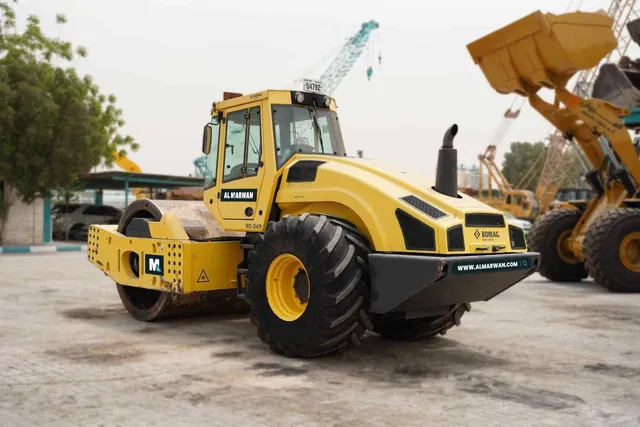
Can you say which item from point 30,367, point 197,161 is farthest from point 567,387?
point 197,161

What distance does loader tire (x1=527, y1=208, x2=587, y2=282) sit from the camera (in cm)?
1449

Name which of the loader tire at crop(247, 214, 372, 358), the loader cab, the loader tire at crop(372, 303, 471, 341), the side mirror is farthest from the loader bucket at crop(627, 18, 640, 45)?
the loader tire at crop(247, 214, 372, 358)

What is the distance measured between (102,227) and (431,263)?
5195 mm

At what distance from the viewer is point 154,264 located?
8.40m

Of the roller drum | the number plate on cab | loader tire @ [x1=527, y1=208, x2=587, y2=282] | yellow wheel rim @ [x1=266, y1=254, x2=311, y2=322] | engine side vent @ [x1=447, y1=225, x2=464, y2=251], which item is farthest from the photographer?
loader tire @ [x1=527, y1=208, x2=587, y2=282]

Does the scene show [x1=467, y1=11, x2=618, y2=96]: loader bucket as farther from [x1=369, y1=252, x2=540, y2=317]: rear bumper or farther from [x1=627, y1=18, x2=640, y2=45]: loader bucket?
[x1=369, y1=252, x2=540, y2=317]: rear bumper

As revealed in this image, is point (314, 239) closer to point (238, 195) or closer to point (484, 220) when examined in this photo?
point (484, 220)

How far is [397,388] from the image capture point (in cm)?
576

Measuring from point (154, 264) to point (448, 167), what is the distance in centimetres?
366

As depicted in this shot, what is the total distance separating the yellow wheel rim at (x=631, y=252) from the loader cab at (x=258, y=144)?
22.5 ft

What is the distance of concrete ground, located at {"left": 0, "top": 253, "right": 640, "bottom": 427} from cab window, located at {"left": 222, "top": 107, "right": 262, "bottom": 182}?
1.82 meters

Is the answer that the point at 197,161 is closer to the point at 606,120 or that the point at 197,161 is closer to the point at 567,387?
the point at 606,120

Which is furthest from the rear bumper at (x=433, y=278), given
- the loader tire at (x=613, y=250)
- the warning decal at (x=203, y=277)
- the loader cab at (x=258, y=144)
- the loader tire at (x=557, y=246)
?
the loader tire at (x=557, y=246)

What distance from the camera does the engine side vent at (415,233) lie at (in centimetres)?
627
